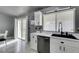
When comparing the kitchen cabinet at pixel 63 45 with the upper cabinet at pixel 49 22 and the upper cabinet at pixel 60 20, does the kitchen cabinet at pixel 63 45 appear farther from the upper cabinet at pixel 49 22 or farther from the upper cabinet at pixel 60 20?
the upper cabinet at pixel 49 22

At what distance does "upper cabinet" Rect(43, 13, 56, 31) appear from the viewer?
13.1 ft

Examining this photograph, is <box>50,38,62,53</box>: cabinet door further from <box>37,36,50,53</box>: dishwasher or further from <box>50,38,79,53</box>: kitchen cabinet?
<box>37,36,50,53</box>: dishwasher

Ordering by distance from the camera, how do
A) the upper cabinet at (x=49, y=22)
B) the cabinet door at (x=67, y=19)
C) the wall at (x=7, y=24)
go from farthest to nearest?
the wall at (x=7, y=24), the upper cabinet at (x=49, y=22), the cabinet door at (x=67, y=19)

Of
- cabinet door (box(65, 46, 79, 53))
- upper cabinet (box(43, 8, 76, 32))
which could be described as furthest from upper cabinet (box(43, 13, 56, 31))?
cabinet door (box(65, 46, 79, 53))

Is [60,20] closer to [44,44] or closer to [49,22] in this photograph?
[49,22]

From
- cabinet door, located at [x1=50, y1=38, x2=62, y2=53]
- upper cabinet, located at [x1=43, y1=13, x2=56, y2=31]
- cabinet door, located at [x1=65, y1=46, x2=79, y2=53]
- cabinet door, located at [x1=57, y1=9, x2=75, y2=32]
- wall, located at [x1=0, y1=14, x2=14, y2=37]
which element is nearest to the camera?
cabinet door, located at [x1=65, y1=46, x2=79, y2=53]

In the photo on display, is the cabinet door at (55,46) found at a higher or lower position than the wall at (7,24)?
lower

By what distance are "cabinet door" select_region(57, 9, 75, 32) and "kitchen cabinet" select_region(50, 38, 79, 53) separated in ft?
2.60

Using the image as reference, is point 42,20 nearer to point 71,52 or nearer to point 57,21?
point 57,21

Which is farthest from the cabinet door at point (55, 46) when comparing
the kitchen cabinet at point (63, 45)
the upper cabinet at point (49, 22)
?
the upper cabinet at point (49, 22)

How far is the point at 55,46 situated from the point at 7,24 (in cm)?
610

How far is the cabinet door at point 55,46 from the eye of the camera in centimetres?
284

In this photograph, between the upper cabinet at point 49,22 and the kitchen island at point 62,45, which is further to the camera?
the upper cabinet at point 49,22

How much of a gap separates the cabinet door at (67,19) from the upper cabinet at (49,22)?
1.40 feet
